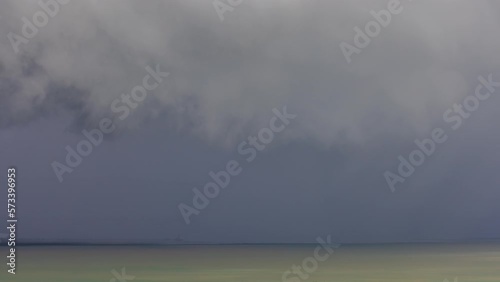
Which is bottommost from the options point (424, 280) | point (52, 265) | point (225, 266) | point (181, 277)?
point (424, 280)

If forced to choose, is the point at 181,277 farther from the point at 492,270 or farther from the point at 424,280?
the point at 492,270

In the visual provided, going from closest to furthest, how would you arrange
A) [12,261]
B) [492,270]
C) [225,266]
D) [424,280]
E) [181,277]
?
[424,280] < [181,277] < [492,270] < [225,266] < [12,261]

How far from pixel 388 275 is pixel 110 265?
84.1ft

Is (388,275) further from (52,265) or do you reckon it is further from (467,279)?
(52,265)

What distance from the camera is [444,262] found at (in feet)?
257

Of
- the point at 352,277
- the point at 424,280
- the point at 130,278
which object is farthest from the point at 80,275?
the point at 424,280

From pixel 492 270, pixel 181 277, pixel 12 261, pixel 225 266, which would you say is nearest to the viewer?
pixel 181 277

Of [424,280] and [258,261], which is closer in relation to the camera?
[424,280]

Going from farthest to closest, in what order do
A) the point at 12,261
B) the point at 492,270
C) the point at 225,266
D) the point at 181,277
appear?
the point at 12,261 < the point at 225,266 < the point at 492,270 < the point at 181,277

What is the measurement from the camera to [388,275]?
6059 centimetres

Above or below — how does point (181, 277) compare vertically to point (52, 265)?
below

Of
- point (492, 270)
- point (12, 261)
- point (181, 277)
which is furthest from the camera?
point (12, 261)

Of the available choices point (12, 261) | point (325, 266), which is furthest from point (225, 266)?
point (12, 261)

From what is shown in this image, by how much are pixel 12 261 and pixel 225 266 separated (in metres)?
19.9
